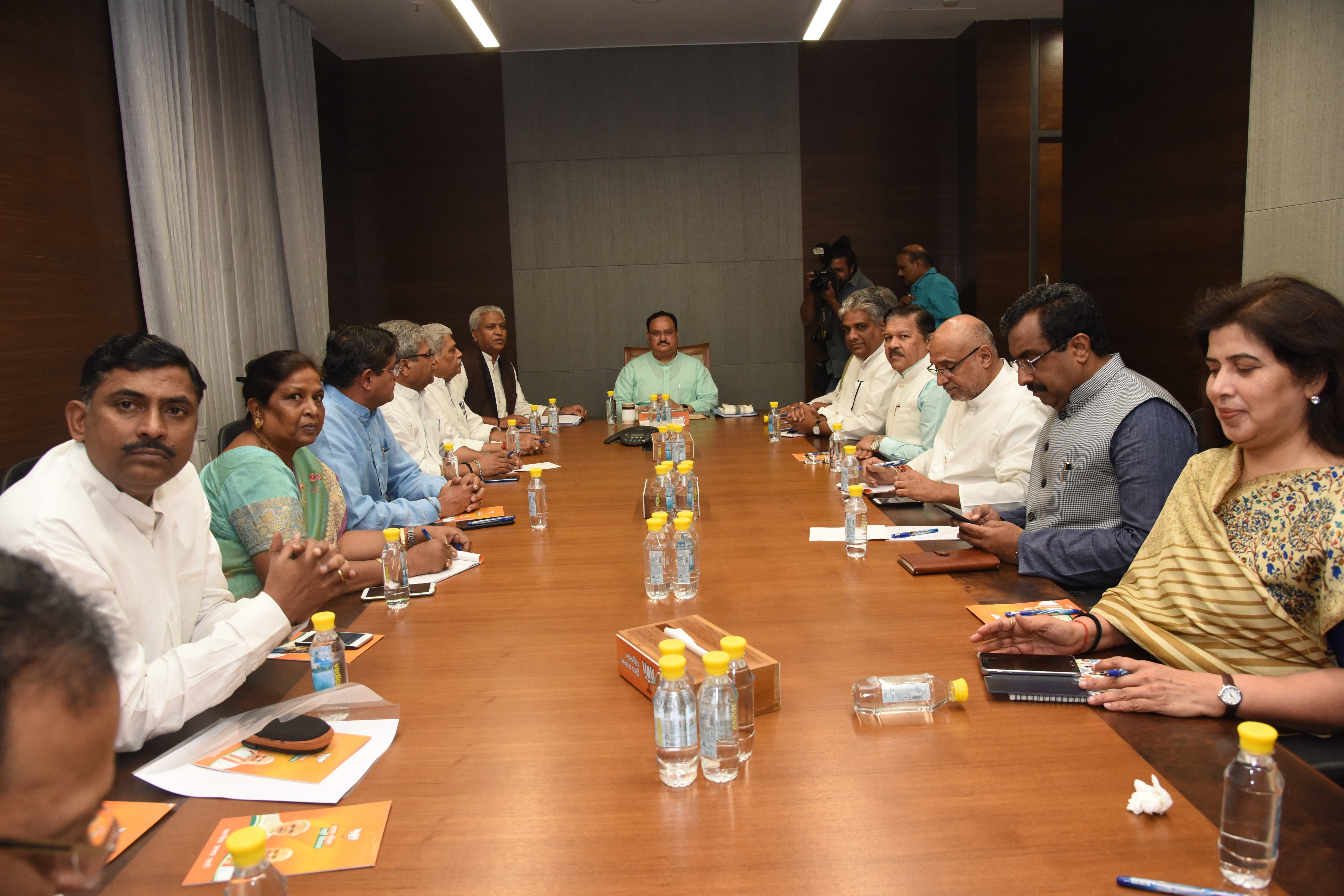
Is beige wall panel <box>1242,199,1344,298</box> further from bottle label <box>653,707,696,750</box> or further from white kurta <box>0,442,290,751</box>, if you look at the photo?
white kurta <box>0,442,290,751</box>

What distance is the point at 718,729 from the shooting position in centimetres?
121

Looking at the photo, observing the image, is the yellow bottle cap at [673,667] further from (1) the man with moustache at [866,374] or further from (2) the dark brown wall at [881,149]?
(2) the dark brown wall at [881,149]

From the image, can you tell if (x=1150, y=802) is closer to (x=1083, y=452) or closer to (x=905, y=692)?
(x=905, y=692)

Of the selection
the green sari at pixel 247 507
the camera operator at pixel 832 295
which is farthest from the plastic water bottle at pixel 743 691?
the camera operator at pixel 832 295

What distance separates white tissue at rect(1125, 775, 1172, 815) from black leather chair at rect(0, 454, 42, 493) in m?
2.30

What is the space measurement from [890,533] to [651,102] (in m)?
5.28

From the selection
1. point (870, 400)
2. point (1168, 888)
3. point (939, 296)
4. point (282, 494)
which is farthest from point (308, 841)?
point (939, 296)

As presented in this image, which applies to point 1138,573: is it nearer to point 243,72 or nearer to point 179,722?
point 179,722

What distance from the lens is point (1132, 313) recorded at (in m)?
4.25

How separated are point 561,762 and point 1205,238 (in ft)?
11.7

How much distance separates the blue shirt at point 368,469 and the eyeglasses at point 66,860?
2289 millimetres

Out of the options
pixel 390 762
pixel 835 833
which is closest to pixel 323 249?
pixel 390 762

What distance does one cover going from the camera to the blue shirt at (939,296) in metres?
6.19

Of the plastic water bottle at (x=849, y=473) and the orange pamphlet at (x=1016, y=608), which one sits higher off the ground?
the plastic water bottle at (x=849, y=473)
